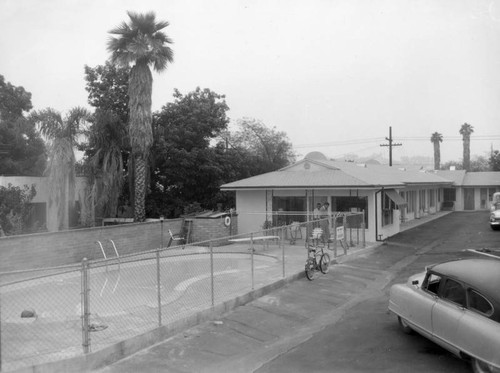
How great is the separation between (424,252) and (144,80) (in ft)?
46.3

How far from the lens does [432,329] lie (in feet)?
22.3

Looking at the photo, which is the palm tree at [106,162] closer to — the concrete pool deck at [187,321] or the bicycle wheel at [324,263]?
the concrete pool deck at [187,321]

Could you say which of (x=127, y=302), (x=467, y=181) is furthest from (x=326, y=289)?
(x=467, y=181)

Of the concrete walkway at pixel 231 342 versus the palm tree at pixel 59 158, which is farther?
the palm tree at pixel 59 158

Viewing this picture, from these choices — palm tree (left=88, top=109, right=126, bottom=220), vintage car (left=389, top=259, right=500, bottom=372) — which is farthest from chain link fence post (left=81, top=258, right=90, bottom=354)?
palm tree (left=88, top=109, right=126, bottom=220)

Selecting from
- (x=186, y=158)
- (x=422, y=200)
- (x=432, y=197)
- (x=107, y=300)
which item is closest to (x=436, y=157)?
(x=432, y=197)

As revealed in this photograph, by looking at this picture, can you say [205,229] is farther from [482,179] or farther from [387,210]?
[482,179]

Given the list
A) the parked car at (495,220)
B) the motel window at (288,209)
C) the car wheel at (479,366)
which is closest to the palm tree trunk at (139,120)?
the motel window at (288,209)

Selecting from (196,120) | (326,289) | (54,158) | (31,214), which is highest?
(196,120)

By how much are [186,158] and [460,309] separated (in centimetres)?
2126

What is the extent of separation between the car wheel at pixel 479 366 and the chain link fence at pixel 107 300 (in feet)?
14.7

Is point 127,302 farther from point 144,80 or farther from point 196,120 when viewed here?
point 196,120

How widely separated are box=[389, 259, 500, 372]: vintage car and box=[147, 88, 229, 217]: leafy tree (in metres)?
19.9

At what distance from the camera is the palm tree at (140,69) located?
22.1 metres
